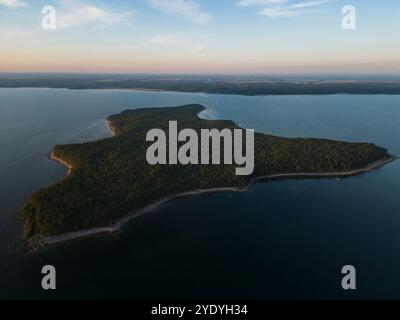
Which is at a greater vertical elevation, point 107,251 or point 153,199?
Answer: point 153,199

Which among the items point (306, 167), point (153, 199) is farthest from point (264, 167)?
point (153, 199)

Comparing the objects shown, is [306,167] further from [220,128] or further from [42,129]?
[42,129]

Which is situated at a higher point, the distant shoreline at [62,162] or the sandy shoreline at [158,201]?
Answer: the distant shoreline at [62,162]

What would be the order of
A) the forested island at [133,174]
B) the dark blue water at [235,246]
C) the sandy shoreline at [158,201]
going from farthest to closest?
the forested island at [133,174]
the sandy shoreline at [158,201]
the dark blue water at [235,246]

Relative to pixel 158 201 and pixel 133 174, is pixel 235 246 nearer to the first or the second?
pixel 158 201

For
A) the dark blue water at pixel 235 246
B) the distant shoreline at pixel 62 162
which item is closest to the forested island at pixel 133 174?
the distant shoreline at pixel 62 162

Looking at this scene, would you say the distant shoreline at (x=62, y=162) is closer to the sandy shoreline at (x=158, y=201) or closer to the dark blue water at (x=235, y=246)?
the sandy shoreline at (x=158, y=201)

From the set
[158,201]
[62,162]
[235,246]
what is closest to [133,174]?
[158,201]

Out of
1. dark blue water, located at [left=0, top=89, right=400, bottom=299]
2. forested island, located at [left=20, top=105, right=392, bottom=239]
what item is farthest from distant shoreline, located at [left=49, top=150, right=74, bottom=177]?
dark blue water, located at [left=0, top=89, right=400, bottom=299]
